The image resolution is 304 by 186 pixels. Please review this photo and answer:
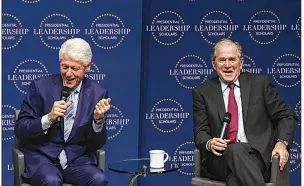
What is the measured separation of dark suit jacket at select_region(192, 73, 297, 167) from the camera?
5.07 m

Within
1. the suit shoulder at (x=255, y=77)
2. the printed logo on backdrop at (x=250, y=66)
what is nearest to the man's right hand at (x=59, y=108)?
the suit shoulder at (x=255, y=77)

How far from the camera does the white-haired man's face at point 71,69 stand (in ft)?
16.2

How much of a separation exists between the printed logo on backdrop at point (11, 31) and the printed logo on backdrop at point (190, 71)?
1388 millimetres

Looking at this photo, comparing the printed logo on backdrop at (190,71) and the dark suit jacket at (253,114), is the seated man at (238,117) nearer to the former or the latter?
the dark suit jacket at (253,114)

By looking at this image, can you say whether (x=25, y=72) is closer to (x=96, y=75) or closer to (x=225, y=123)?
(x=96, y=75)

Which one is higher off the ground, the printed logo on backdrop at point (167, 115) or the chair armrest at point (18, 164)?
the printed logo on backdrop at point (167, 115)

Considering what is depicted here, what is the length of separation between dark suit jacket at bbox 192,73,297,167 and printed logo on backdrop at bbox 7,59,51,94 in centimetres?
165

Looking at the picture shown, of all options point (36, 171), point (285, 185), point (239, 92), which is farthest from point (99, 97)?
point (285, 185)

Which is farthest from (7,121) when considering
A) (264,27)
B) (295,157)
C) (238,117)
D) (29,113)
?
(295,157)

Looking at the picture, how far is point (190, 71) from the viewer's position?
6578mm

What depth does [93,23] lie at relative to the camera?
20.6 ft

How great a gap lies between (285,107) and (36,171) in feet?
5.96

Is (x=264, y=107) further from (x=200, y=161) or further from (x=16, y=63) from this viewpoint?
(x=16, y=63)

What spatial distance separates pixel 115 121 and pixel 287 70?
5.46ft
